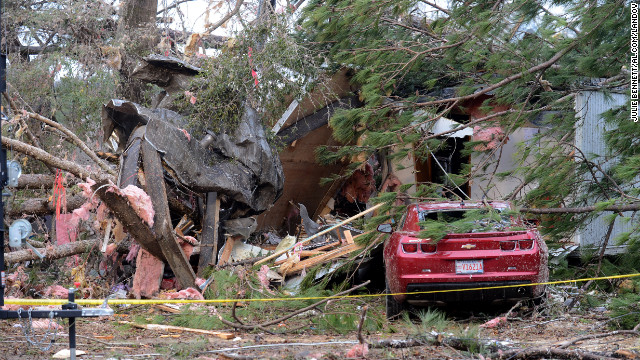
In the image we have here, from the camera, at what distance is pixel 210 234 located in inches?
422

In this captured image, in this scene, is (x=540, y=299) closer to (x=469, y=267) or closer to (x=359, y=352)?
(x=469, y=267)

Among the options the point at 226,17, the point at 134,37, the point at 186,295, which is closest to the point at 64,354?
the point at 186,295

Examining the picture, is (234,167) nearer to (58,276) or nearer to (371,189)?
(58,276)

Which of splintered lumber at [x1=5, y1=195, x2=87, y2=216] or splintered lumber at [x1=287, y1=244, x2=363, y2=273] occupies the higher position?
splintered lumber at [x1=5, y1=195, x2=87, y2=216]

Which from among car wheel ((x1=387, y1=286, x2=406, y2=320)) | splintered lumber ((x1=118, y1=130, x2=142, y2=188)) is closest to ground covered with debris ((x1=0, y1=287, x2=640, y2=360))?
car wheel ((x1=387, y1=286, x2=406, y2=320))

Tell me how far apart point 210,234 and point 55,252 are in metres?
2.37

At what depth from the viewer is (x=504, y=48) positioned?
1002 centimetres

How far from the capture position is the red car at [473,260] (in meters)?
8.01

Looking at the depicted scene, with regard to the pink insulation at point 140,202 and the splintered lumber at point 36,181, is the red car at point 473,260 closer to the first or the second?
the pink insulation at point 140,202

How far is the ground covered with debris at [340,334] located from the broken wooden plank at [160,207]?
2.77ft

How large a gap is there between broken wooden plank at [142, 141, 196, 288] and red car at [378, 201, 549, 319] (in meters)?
3.29

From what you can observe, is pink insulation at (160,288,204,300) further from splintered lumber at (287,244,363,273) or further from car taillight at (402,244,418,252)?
car taillight at (402,244,418,252)

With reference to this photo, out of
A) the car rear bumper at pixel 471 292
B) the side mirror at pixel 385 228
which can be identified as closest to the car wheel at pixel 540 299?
the car rear bumper at pixel 471 292

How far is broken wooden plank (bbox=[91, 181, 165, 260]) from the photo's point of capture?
28.1ft
